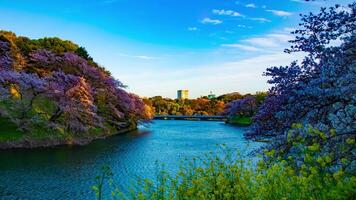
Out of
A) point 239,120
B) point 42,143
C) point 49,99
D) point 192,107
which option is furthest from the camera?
point 192,107

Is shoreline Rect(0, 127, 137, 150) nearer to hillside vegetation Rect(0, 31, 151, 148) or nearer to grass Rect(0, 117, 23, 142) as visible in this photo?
hillside vegetation Rect(0, 31, 151, 148)

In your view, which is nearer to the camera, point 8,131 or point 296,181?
point 296,181

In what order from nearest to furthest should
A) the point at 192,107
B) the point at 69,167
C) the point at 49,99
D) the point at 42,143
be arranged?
1. the point at 69,167
2. the point at 42,143
3. the point at 49,99
4. the point at 192,107

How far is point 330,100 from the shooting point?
974 cm

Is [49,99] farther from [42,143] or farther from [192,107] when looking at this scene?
[192,107]

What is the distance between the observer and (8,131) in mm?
41000

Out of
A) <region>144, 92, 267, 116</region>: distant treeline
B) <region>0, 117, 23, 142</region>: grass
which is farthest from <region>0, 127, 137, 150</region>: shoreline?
<region>144, 92, 267, 116</region>: distant treeline

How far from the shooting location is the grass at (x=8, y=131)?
39031 mm

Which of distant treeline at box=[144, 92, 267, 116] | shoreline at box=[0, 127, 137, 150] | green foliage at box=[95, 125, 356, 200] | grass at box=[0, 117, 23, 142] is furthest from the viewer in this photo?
distant treeline at box=[144, 92, 267, 116]

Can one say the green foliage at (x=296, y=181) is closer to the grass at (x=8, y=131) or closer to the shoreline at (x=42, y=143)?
the shoreline at (x=42, y=143)

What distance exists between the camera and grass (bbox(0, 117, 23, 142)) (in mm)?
39031

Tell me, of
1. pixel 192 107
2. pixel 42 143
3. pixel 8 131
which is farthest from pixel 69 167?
pixel 192 107

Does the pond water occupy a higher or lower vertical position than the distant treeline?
lower

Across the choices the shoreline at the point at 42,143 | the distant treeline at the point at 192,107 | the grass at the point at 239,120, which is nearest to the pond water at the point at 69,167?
the shoreline at the point at 42,143
